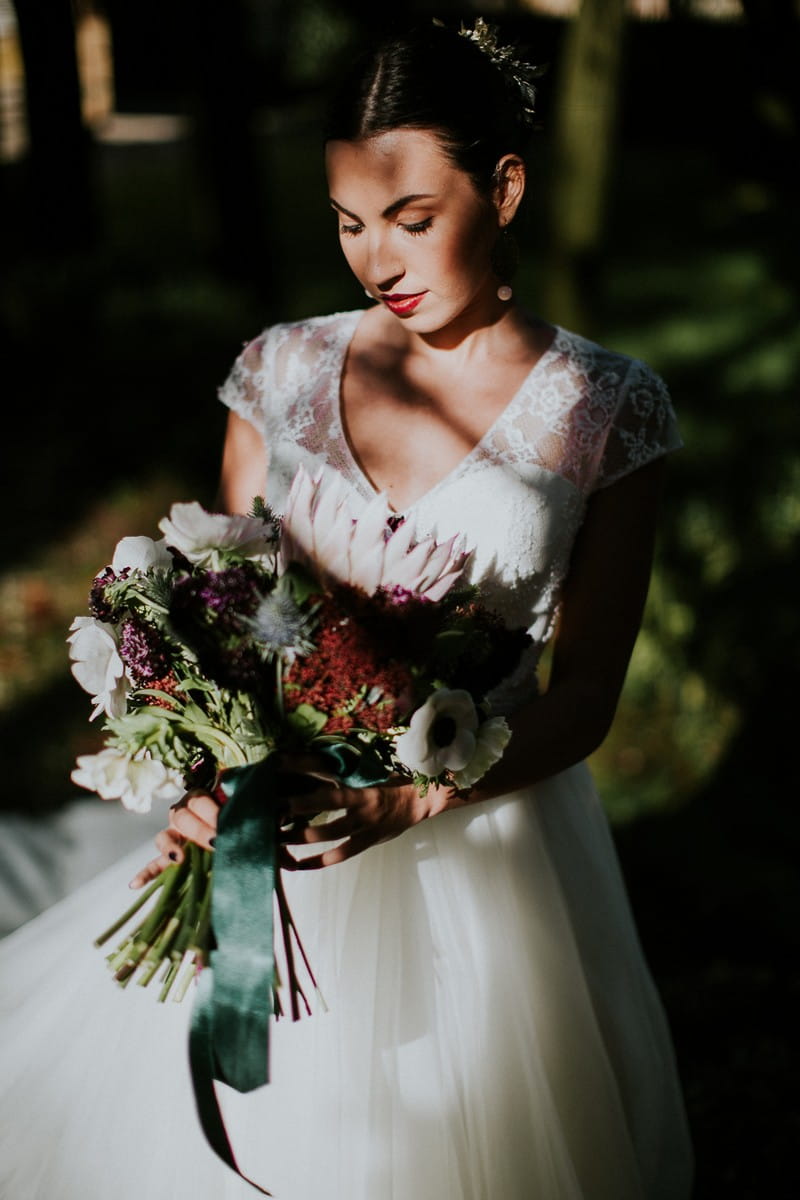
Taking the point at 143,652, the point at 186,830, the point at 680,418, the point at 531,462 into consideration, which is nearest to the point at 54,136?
the point at 680,418

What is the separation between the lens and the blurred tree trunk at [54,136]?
22.8ft

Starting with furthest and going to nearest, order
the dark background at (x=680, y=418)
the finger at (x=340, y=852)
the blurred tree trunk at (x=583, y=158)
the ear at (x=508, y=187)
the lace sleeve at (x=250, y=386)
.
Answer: the blurred tree trunk at (x=583, y=158), the dark background at (x=680, y=418), the lace sleeve at (x=250, y=386), the ear at (x=508, y=187), the finger at (x=340, y=852)

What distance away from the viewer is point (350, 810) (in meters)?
1.69

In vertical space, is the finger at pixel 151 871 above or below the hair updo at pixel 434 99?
below

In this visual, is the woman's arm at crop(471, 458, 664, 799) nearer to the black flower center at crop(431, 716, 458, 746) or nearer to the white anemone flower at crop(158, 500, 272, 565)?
the black flower center at crop(431, 716, 458, 746)

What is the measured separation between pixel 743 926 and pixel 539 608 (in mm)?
2339

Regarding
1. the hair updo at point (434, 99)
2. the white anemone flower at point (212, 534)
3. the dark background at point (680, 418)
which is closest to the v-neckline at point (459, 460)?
the dark background at point (680, 418)

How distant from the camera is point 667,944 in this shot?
12.8 feet

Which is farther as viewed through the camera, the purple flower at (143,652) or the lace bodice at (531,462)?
the lace bodice at (531,462)

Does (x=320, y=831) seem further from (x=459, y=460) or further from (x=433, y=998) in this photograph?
(x=459, y=460)

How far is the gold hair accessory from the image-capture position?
6.60 feet

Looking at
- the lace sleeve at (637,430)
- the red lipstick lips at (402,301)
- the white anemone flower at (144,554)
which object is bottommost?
the lace sleeve at (637,430)

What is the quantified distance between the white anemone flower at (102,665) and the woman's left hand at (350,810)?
0.29m

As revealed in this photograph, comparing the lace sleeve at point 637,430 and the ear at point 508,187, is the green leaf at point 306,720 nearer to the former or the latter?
the lace sleeve at point 637,430
